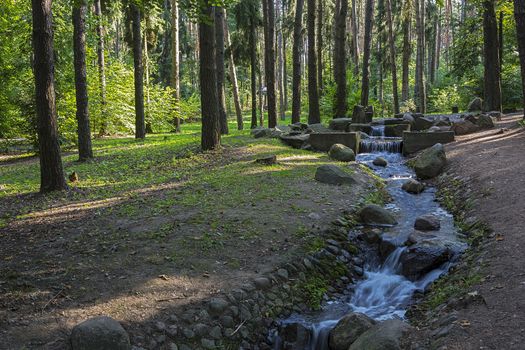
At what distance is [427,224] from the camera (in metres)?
8.05

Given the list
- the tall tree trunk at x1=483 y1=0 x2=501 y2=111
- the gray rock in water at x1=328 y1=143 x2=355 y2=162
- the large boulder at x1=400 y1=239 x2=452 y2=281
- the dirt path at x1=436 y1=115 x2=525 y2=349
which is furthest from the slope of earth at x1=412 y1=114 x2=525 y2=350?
the tall tree trunk at x1=483 y1=0 x2=501 y2=111

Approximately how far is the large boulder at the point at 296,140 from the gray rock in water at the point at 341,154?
1.78 metres

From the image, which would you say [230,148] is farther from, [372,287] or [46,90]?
[372,287]

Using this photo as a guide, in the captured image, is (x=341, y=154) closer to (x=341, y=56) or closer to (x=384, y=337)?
Answer: (x=341, y=56)

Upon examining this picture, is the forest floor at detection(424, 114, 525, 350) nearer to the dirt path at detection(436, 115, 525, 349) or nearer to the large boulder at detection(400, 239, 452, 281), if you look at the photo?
the dirt path at detection(436, 115, 525, 349)

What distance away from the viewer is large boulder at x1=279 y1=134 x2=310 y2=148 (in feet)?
52.2

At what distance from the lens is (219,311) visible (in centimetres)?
518

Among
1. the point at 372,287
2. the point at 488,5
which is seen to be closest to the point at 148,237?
the point at 372,287

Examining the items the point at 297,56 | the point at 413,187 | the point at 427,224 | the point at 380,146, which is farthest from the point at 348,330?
the point at 297,56

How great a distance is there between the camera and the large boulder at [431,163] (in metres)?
12.4

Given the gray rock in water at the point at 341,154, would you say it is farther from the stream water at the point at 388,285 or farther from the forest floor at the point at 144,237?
the stream water at the point at 388,285

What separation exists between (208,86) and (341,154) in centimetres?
447

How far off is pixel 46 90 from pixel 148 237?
14.7 feet

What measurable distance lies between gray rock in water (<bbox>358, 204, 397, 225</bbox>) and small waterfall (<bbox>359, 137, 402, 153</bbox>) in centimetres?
818
